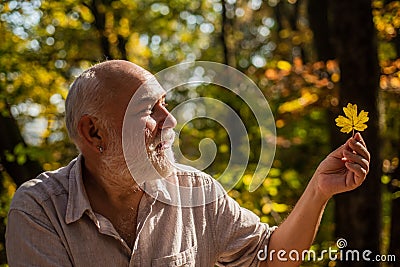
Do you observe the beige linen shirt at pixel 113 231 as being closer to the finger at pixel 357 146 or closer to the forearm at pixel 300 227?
the forearm at pixel 300 227

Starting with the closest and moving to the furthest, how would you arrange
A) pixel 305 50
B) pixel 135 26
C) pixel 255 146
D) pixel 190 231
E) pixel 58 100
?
pixel 190 231
pixel 58 100
pixel 255 146
pixel 135 26
pixel 305 50

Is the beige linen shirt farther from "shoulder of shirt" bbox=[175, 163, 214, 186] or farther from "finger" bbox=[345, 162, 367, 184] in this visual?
"finger" bbox=[345, 162, 367, 184]

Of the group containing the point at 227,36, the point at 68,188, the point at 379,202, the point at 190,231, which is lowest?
the point at 379,202

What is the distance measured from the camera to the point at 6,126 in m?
3.12

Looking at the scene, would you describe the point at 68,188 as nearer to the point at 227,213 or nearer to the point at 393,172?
the point at 227,213

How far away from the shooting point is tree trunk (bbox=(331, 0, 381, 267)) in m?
2.69

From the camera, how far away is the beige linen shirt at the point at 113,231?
139 centimetres

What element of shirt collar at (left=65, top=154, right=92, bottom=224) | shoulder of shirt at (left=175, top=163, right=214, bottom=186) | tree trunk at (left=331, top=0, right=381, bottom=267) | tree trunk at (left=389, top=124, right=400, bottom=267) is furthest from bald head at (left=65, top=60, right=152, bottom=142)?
tree trunk at (left=389, top=124, right=400, bottom=267)

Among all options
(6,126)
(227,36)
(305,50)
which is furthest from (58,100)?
(305,50)

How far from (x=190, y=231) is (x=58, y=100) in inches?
89.9

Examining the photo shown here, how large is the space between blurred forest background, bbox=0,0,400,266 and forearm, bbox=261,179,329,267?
1.27m

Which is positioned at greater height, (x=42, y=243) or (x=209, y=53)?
(x=209, y=53)

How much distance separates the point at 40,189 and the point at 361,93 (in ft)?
5.28

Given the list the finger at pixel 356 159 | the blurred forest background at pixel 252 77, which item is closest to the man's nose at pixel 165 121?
the finger at pixel 356 159
